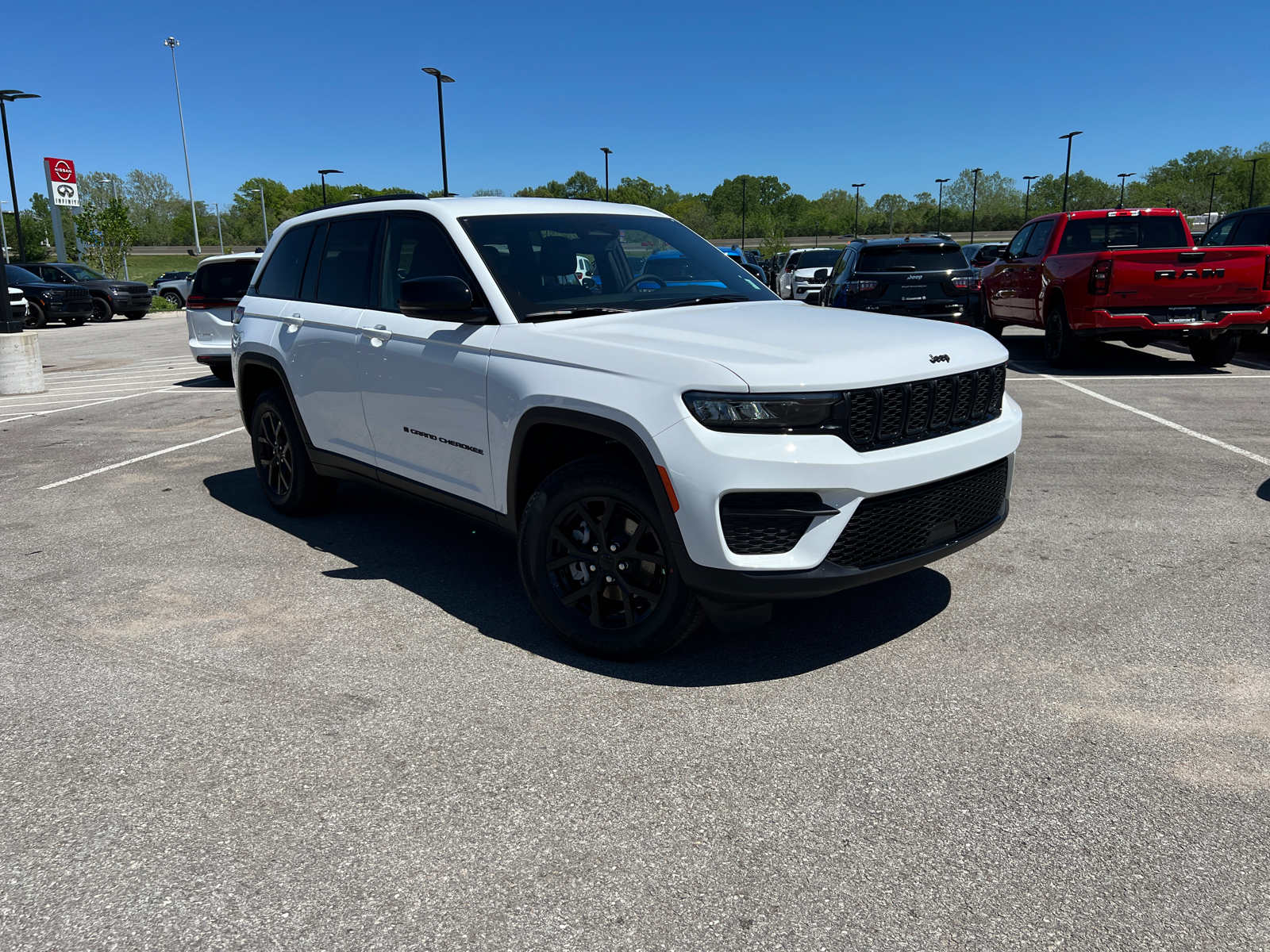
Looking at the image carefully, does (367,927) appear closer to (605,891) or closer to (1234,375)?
(605,891)

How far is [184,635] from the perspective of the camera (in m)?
4.28

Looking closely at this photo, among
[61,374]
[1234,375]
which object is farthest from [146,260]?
[1234,375]

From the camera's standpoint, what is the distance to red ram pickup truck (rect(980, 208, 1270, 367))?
426 inches

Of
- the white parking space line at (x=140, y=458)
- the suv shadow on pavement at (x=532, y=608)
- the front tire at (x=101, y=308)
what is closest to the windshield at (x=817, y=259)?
the front tire at (x=101, y=308)

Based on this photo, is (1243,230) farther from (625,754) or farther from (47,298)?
(47,298)

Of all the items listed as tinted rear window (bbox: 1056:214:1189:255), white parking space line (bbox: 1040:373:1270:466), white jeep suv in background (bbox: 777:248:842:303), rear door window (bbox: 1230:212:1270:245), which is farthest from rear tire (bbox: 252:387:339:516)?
white jeep suv in background (bbox: 777:248:842:303)

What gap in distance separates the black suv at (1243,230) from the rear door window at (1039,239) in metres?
1.83

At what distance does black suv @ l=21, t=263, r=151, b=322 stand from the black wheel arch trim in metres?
27.8

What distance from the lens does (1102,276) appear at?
11000 mm

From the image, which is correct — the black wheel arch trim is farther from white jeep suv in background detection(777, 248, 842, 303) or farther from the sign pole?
the sign pole

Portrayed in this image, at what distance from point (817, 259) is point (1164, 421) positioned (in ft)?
63.3

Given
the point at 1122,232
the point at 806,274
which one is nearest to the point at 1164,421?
the point at 1122,232

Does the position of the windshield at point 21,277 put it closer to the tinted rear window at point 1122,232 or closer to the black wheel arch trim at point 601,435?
the tinted rear window at point 1122,232

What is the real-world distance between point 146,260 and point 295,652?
104391 mm
